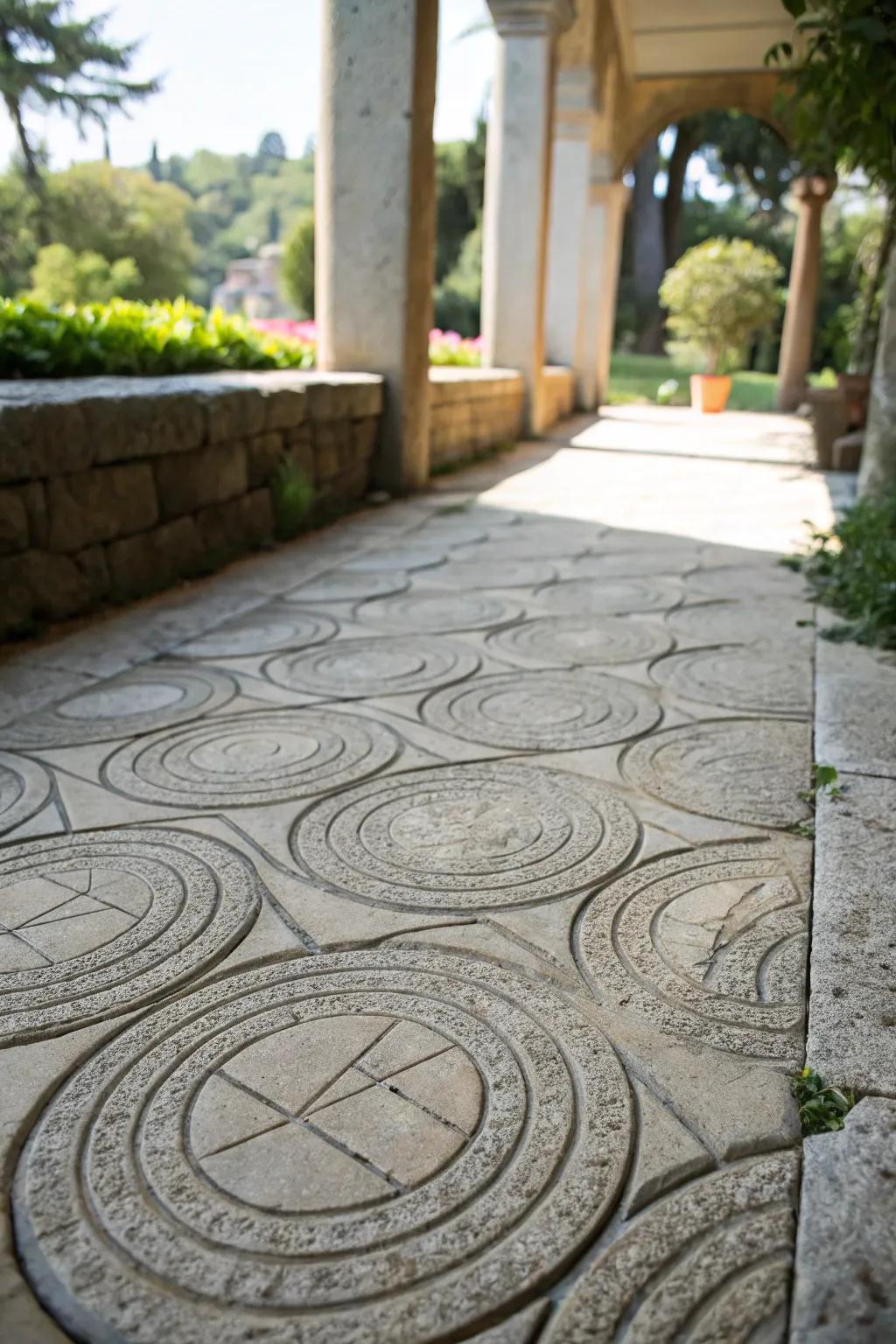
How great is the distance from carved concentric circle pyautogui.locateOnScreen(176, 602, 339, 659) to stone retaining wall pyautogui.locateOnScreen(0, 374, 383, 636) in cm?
47

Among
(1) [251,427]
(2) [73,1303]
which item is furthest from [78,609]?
(2) [73,1303]

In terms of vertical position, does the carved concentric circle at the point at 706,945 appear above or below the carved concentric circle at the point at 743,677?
below

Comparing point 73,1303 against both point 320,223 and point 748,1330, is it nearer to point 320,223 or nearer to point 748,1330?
point 748,1330

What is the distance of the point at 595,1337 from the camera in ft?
2.71

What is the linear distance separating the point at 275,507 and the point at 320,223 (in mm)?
2012

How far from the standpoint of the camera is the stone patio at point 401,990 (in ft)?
2.92

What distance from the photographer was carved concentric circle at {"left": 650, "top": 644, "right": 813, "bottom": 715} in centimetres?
238

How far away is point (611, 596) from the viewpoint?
346 centimetres

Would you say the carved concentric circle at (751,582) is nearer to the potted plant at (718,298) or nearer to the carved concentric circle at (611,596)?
the carved concentric circle at (611,596)

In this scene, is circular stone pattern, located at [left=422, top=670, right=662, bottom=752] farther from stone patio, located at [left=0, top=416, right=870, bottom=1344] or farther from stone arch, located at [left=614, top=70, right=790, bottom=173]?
stone arch, located at [left=614, top=70, right=790, bottom=173]

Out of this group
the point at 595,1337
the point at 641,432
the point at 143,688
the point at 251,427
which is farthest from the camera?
the point at 641,432

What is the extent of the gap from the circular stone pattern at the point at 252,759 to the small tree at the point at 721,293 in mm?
12482

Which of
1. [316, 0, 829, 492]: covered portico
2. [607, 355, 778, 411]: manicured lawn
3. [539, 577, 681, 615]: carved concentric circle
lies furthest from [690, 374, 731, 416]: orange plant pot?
[539, 577, 681, 615]: carved concentric circle

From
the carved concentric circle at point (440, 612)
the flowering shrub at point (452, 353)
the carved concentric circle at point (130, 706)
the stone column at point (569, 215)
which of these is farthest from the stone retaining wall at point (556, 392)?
the carved concentric circle at point (130, 706)
